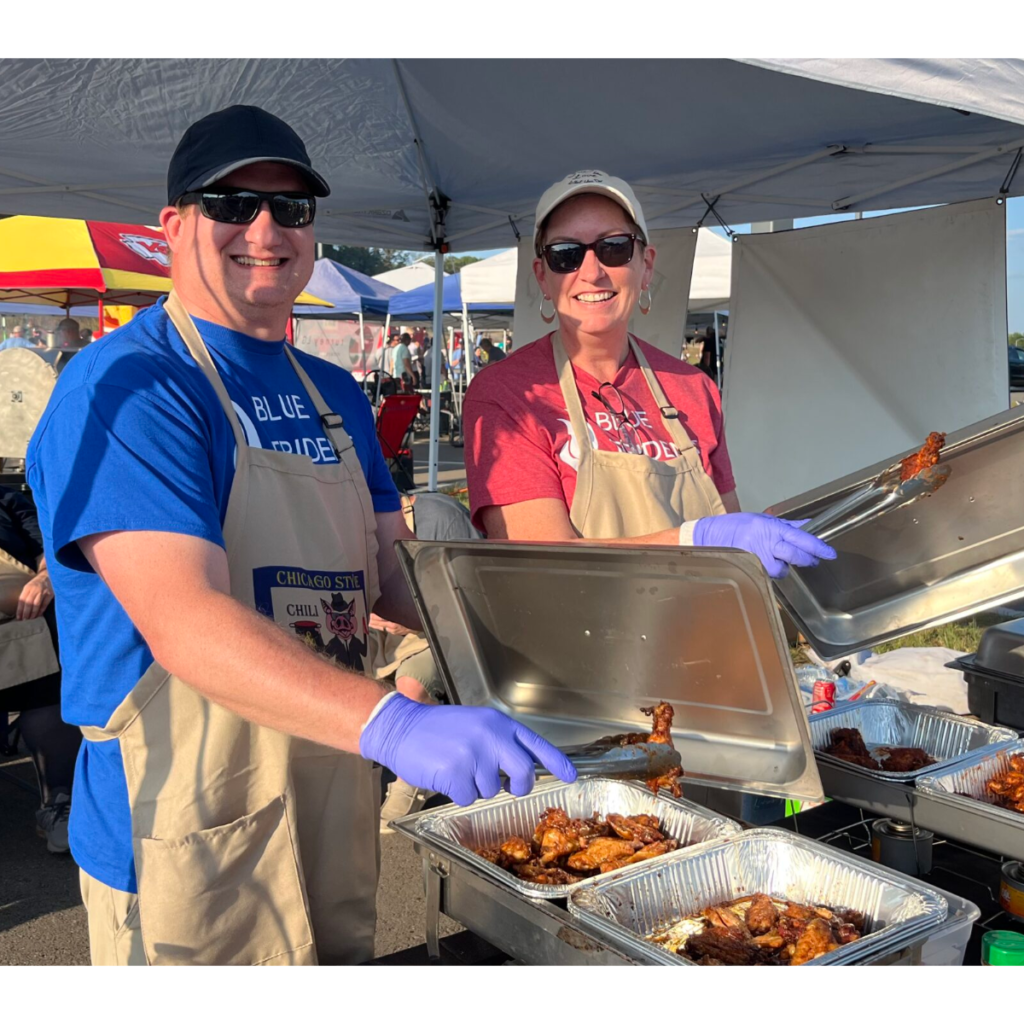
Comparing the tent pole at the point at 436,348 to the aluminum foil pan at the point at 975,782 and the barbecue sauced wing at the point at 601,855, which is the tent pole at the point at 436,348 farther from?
the barbecue sauced wing at the point at 601,855

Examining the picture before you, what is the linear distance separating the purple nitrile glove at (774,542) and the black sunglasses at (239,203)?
35.3 inches

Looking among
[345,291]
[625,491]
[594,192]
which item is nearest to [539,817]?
[625,491]

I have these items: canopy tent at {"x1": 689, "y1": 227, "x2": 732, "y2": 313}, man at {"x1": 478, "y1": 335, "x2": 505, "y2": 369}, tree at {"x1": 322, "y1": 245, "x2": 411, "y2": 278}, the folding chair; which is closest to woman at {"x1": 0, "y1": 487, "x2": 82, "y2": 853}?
the folding chair

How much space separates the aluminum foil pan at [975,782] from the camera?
1799mm

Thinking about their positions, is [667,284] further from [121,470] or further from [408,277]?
[408,277]

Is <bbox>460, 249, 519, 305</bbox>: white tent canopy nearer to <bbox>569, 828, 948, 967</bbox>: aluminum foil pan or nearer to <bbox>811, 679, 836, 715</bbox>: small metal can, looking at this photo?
<bbox>811, 679, 836, 715</bbox>: small metal can

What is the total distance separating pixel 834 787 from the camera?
2.03m

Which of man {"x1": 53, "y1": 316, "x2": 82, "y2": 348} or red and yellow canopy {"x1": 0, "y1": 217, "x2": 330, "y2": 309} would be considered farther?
man {"x1": 53, "y1": 316, "x2": 82, "y2": 348}

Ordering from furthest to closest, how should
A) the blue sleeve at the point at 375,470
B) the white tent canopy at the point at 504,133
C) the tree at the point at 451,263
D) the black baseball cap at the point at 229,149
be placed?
the tree at the point at 451,263
the white tent canopy at the point at 504,133
the blue sleeve at the point at 375,470
the black baseball cap at the point at 229,149

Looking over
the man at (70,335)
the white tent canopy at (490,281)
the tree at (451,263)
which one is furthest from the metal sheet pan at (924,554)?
the tree at (451,263)

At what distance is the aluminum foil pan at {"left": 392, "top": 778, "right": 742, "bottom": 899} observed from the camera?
5.63 ft

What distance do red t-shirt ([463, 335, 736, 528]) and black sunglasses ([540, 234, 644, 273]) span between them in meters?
0.18

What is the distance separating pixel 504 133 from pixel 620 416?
308cm

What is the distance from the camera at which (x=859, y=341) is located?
5.90 metres
